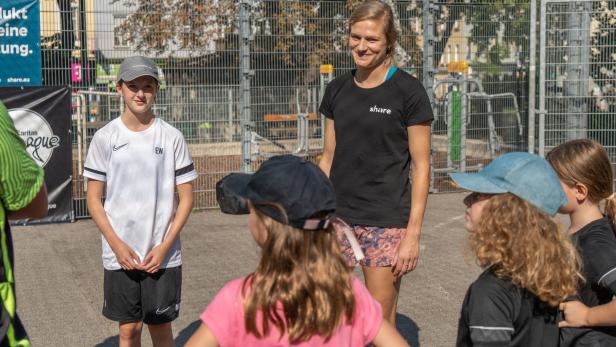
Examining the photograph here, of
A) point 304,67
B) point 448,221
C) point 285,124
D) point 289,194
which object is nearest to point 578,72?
point 448,221

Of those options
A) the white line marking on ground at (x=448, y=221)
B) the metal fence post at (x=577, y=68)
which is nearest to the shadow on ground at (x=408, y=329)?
the white line marking on ground at (x=448, y=221)

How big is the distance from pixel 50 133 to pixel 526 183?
8.25m

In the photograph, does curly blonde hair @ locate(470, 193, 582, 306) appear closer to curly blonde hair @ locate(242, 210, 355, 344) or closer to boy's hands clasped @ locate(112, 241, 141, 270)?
curly blonde hair @ locate(242, 210, 355, 344)

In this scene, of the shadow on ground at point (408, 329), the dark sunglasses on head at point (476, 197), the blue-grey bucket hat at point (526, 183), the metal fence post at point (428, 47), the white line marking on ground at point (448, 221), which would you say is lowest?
the shadow on ground at point (408, 329)

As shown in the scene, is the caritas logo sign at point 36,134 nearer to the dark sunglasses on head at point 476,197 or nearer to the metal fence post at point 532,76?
the metal fence post at point 532,76

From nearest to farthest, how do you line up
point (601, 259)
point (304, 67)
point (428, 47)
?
point (601, 259), point (304, 67), point (428, 47)

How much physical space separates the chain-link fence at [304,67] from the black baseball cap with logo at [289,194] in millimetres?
8474

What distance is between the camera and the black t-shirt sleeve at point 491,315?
2.60 meters

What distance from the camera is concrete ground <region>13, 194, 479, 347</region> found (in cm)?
607

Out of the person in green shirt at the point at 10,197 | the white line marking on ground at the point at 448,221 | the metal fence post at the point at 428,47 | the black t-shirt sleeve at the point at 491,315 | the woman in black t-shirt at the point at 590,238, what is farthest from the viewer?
the metal fence post at the point at 428,47

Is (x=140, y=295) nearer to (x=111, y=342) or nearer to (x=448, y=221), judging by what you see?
(x=111, y=342)

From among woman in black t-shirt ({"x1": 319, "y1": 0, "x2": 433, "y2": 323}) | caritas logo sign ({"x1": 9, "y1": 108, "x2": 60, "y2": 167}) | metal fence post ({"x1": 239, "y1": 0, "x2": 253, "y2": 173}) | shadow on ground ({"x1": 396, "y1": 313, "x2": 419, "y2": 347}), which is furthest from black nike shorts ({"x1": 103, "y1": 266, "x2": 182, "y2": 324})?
metal fence post ({"x1": 239, "y1": 0, "x2": 253, "y2": 173})

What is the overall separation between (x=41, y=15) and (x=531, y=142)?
7.08 meters

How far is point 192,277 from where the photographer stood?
25.2ft
